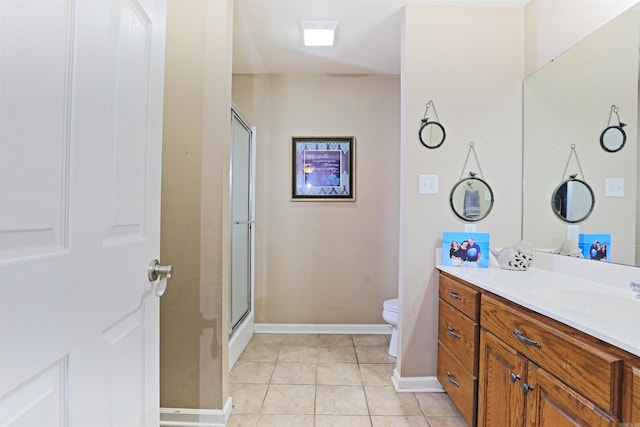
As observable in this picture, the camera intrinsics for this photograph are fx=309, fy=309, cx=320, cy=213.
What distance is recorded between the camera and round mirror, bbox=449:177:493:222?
6.59 ft

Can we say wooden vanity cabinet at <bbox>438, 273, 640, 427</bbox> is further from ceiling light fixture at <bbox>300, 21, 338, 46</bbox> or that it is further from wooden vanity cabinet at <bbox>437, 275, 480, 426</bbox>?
ceiling light fixture at <bbox>300, 21, 338, 46</bbox>

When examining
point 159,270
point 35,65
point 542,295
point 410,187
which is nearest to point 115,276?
point 159,270

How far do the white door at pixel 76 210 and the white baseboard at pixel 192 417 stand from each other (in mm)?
839

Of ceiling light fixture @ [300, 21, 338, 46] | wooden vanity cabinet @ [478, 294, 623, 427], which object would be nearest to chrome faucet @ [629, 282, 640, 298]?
wooden vanity cabinet @ [478, 294, 623, 427]

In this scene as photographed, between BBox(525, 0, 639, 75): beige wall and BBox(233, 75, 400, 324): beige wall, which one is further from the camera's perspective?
BBox(233, 75, 400, 324): beige wall

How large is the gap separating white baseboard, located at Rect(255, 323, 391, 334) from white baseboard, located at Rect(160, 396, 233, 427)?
129 cm

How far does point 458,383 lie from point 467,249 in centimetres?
76

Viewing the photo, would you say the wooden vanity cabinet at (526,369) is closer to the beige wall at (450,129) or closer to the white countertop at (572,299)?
the white countertop at (572,299)

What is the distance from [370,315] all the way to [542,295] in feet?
6.14

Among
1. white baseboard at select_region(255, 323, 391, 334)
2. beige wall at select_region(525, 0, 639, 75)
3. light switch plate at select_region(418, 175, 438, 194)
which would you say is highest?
beige wall at select_region(525, 0, 639, 75)

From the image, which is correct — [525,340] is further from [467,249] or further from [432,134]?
[432,134]

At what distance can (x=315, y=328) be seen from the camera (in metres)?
2.95

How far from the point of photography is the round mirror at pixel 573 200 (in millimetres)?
1618

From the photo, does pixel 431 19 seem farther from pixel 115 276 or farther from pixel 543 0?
pixel 115 276
